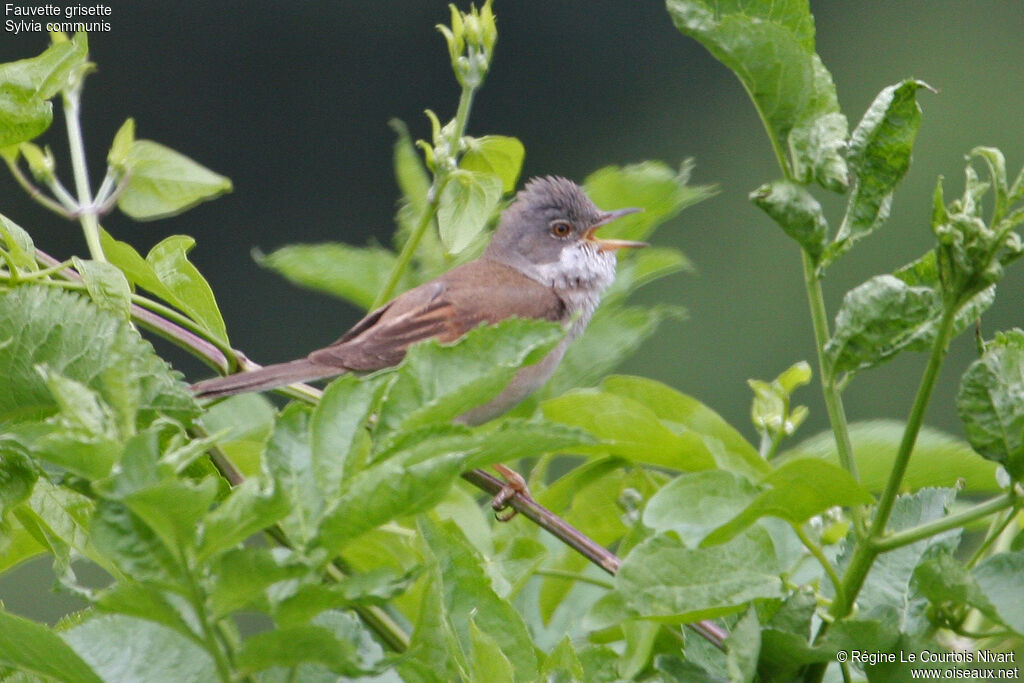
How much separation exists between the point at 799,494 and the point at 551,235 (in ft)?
9.24

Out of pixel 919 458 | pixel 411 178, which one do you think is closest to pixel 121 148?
pixel 411 178

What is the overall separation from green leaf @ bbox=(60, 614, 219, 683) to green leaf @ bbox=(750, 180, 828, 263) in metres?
0.79

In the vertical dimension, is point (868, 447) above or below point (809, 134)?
below

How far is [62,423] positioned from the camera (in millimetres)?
945

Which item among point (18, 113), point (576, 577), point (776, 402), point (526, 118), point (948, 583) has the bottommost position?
point (526, 118)

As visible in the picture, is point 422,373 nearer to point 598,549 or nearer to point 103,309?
point 103,309

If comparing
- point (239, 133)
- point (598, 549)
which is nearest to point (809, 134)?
point (598, 549)

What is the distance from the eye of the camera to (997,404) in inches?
47.6

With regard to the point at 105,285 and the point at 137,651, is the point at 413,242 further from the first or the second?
the point at 137,651

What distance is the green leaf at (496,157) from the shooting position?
2.13 meters

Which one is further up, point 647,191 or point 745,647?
point 647,191

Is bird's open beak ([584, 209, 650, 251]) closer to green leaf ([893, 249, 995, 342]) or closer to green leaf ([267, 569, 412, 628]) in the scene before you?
green leaf ([893, 249, 995, 342])

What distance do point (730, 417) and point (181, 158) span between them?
1266cm

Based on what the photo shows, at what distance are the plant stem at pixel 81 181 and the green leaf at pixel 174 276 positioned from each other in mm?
28
